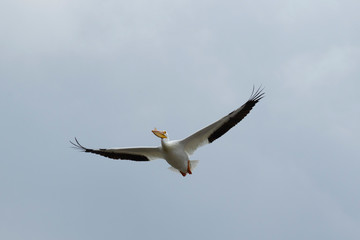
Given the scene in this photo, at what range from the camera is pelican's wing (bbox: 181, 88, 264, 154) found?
26.1 m

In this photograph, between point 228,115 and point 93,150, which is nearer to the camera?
point 228,115

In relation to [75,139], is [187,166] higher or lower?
lower

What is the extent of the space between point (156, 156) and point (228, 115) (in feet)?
10.1

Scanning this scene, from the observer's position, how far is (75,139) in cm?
2741

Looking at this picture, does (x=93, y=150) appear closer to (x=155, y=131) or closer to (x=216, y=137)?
(x=155, y=131)

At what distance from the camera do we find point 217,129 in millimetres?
26453

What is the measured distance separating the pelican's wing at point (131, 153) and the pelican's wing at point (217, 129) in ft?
3.60

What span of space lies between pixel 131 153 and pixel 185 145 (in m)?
1.96

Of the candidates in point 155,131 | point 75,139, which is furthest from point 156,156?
point 75,139

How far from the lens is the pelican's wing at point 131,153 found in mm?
27109

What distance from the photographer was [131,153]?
90.1 ft

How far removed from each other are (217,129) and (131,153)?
3128 millimetres

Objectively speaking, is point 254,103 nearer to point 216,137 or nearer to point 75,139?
point 216,137

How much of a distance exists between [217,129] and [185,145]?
1202mm
